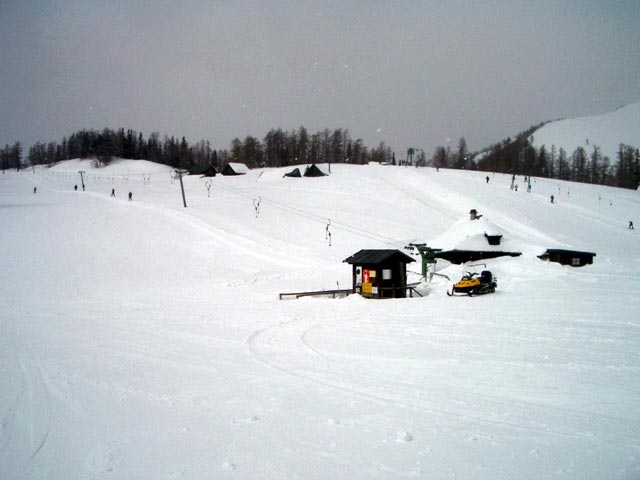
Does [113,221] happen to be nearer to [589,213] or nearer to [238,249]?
[238,249]

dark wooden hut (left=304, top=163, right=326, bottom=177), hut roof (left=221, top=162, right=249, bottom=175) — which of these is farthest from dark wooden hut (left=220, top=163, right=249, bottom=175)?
dark wooden hut (left=304, top=163, right=326, bottom=177)

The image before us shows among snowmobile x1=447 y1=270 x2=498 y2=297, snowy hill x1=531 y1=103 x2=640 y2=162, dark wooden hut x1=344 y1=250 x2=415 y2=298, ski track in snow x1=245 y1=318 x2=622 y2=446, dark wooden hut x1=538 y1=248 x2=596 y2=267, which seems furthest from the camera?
snowy hill x1=531 y1=103 x2=640 y2=162

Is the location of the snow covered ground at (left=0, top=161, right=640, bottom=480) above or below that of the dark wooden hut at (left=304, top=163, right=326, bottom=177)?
below

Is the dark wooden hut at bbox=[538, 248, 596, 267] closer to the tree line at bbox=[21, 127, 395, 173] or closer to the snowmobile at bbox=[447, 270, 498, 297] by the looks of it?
the snowmobile at bbox=[447, 270, 498, 297]

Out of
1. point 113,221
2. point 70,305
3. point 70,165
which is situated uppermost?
point 70,165

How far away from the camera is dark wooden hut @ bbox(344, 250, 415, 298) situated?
22.4 m

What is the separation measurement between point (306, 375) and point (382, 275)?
45.9ft

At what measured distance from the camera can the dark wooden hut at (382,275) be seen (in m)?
22.4

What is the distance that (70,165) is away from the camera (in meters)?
122

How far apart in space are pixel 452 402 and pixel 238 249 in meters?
29.0

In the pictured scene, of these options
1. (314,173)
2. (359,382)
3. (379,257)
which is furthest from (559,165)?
(359,382)

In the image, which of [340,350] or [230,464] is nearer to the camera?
[230,464]

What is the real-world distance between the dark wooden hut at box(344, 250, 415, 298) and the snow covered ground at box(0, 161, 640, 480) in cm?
239

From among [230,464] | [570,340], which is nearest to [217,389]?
[230,464]
